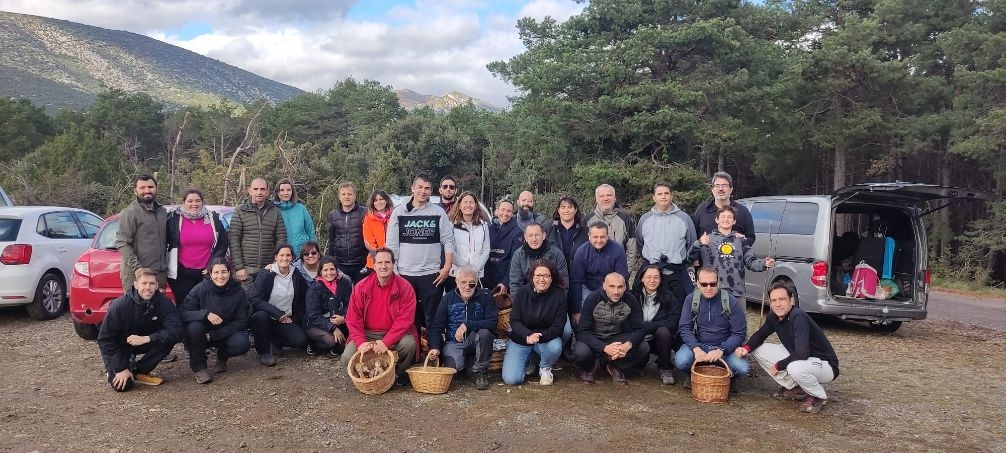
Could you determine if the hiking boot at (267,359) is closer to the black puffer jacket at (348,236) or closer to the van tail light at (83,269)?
the black puffer jacket at (348,236)

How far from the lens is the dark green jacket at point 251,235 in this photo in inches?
242

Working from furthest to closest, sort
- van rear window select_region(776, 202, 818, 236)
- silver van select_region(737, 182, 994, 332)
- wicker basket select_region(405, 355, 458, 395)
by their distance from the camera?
van rear window select_region(776, 202, 818, 236), silver van select_region(737, 182, 994, 332), wicker basket select_region(405, 355, 458, 395)

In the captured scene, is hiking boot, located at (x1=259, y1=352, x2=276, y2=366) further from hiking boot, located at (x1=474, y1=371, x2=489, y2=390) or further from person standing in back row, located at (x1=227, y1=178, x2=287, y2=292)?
hiking boot, located at (x1=474, y1=371, x2=489, y2=390)

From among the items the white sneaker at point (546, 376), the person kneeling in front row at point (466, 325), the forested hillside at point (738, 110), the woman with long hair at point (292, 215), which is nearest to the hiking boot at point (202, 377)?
the woman with long hair at point (292, 215)

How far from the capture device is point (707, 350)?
5.25m

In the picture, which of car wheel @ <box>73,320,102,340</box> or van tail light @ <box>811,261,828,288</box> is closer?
car wheel @ <box>73,320,102,340</box>

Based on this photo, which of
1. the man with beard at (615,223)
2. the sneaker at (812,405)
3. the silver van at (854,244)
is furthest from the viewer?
the silver van at (854,244)

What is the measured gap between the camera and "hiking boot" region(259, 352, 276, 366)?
5938 millimetres

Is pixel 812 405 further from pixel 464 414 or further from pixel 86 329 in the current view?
pixel 86 329

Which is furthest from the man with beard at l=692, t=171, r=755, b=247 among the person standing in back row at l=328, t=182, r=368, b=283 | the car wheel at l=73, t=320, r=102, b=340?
the car wheel at l=73, t=320, r=102, b=340

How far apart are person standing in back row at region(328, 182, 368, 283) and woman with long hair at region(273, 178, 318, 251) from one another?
290mm

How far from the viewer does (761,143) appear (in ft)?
78.3

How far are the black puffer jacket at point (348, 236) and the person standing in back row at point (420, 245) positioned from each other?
103cm

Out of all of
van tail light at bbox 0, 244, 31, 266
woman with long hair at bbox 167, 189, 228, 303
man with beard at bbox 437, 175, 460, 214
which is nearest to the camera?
woman with long hair at bbox 167, 189, 228, 303
